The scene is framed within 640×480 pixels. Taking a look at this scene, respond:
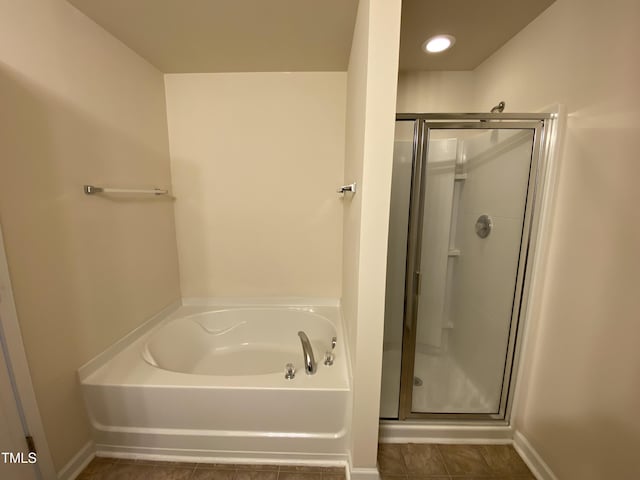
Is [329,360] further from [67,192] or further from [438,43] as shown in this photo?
[438,43]

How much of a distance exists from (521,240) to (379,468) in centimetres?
139

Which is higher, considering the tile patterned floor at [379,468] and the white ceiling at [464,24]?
the white ceiling at [464,24]

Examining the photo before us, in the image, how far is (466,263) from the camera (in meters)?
1.67

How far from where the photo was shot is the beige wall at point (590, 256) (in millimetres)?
850

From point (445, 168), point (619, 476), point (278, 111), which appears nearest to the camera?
point (619, 476)

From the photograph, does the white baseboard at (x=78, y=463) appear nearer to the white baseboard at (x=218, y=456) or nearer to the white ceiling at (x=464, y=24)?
the white baseboard at (x=218, y=456)

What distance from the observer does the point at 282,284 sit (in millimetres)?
2096

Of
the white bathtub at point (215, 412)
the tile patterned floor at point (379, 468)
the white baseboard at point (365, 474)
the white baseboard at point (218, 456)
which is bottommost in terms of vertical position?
the tile patterned floor at point (379, 468)

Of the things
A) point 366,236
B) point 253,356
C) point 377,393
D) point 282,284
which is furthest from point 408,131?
point 253,356

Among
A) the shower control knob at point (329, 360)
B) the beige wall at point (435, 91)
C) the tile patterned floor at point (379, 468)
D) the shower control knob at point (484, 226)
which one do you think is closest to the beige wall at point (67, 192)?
the tile patterned floor at point (379, 468)

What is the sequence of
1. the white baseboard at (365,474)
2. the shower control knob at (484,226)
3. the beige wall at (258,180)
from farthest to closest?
1. the beige wall at (258,180)
2. the shower control knob at (484,226)
3. the white baseboard at (365,474)

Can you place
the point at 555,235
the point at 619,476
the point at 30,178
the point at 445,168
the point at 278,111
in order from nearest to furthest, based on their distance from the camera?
the point at 619,476, the point at 30,178, the point at 555,235, the point at 445,168, the point at 278,111

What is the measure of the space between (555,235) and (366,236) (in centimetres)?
94

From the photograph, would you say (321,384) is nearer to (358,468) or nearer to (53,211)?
(358,468)
